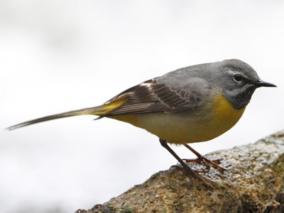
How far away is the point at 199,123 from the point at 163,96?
0.48 m

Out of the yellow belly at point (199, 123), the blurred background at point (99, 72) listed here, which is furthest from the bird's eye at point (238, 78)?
the blurred background at point (99, 72)

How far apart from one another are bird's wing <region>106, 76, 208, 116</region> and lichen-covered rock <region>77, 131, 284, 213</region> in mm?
523

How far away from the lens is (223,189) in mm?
5832

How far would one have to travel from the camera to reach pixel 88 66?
45.9 ft

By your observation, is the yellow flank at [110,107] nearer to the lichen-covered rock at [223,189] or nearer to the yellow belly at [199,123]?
the yellow belly at [199,123]

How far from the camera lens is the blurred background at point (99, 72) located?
11852mm

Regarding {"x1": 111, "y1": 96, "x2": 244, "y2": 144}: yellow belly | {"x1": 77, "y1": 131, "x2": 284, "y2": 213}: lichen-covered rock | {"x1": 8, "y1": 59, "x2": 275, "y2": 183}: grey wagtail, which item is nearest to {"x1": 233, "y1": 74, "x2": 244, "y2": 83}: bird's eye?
{"x1": 8, "y1": 59, "x2": 275, "y2": 183}: grey wagtail

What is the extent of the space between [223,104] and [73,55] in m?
8.27

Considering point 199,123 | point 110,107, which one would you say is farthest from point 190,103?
point 110,107

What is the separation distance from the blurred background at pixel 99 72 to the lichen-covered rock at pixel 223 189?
513cm

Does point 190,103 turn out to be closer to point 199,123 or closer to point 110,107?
point 199,123

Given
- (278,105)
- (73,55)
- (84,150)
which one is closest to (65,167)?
(84,150)

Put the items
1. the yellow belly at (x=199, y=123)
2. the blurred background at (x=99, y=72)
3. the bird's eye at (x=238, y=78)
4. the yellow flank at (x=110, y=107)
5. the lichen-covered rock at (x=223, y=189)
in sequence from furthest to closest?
the blurred background at (x=99, y=72), the yellow flank at (x=110, y=107), the bird's eye at (x=238, y=78), the yellow belly at (x=199, y=123), the lichen-covered rock at (x=223, y=189)

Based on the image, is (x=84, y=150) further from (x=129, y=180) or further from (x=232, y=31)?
(x=232, y=31)
